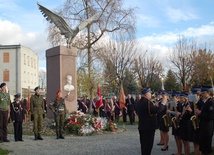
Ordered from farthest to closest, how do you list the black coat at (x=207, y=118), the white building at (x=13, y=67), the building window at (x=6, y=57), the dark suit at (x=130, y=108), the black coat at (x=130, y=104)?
1. the building window at (x=6, y=57)
2. the white building at (x=13, y=67)
3. the black coat at (x=130, y=104)
4. the dark suit at (x=130, y=108)
5. the black coat at (x=207, y=118)

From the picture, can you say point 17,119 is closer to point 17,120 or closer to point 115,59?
point 17,120

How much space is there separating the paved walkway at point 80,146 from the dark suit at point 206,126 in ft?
7.60

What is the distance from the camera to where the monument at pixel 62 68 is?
1700cm

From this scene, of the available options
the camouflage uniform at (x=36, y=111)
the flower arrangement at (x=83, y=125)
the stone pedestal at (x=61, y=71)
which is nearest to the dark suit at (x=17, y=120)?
the camouflage uniform at (x=36, y=111)

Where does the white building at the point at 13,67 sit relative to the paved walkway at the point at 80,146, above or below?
above

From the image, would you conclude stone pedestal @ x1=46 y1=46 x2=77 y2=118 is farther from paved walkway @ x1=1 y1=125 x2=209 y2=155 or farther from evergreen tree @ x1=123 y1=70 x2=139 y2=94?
evergreen tree @ x1=123 y1=70 x2=139 y2=94

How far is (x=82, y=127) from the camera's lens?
14.7m

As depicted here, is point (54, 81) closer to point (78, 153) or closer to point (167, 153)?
point (78, 153)

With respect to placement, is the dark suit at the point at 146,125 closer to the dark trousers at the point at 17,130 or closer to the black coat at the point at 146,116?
the black coat at the point at 146,116

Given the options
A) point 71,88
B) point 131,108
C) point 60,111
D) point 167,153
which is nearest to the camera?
point 167,153

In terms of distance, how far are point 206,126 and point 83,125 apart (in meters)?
8.18

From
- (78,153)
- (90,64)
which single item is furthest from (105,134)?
(90,64)

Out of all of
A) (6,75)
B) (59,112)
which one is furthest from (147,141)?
(6,75)

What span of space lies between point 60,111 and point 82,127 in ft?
5.48
